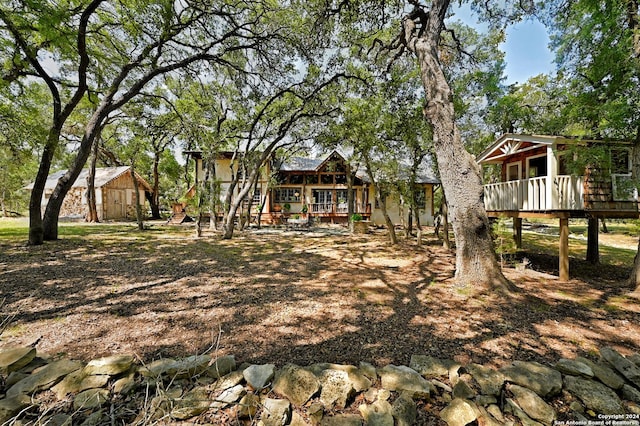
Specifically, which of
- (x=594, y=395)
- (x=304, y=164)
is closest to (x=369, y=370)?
(x=594, y=395)

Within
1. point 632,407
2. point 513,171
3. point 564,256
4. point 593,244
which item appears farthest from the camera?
point 513,171

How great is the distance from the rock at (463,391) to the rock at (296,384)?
1.20m

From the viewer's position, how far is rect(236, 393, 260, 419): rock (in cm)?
218

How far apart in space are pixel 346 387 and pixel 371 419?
1.01ft

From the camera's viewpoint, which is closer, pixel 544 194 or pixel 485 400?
pixel 485 400

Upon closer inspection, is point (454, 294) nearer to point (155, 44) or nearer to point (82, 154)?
point (155, 44)

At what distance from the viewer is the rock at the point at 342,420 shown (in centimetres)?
206

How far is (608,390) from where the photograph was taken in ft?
8.20

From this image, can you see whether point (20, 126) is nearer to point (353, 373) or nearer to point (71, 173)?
point (71, 173)

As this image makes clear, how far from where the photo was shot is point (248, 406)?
219 cm

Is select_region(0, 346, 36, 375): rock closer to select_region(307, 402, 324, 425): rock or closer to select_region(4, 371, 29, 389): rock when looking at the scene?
select_region(4, 371, 29, 389): rock

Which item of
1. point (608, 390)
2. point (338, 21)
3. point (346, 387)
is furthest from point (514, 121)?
point (346, 387)

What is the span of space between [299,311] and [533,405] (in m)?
2.81

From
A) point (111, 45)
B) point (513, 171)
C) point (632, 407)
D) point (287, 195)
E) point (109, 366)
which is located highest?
point (111, 45)
